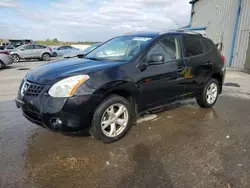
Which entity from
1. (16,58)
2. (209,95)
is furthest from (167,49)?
(16,58)

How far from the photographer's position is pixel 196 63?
4359 millimetres

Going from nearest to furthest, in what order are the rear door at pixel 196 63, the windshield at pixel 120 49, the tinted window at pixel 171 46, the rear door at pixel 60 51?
the windshield at pixel 120 49, the tinted window at pixel 171 46, the rear door at pixel 196 63, the rear door at pixel 60 51

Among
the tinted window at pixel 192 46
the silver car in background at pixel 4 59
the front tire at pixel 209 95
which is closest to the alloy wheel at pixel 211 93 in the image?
the front tire at pixel 209 95

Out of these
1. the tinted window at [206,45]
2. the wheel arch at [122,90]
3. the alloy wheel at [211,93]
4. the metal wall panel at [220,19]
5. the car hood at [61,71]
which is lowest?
the alloy wheel at [211,93]

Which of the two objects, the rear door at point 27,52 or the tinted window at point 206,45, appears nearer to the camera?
the tinted window at point 206,45

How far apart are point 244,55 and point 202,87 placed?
9.44m

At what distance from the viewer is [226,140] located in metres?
3.50

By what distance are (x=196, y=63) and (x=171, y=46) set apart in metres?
0.73

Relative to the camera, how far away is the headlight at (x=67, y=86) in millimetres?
2809

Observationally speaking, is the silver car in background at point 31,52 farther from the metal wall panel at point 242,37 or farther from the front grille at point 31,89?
the front grille at point 31,89

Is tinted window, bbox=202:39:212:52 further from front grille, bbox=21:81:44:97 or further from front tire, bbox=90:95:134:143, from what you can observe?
front grille, bbox=21:81:44:97

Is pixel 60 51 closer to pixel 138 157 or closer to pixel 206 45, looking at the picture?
pixel 206 45

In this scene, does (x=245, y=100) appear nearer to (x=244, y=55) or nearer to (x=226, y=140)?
(x=226, y=140)

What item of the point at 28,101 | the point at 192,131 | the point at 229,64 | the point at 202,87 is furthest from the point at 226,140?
the point at 229,64
